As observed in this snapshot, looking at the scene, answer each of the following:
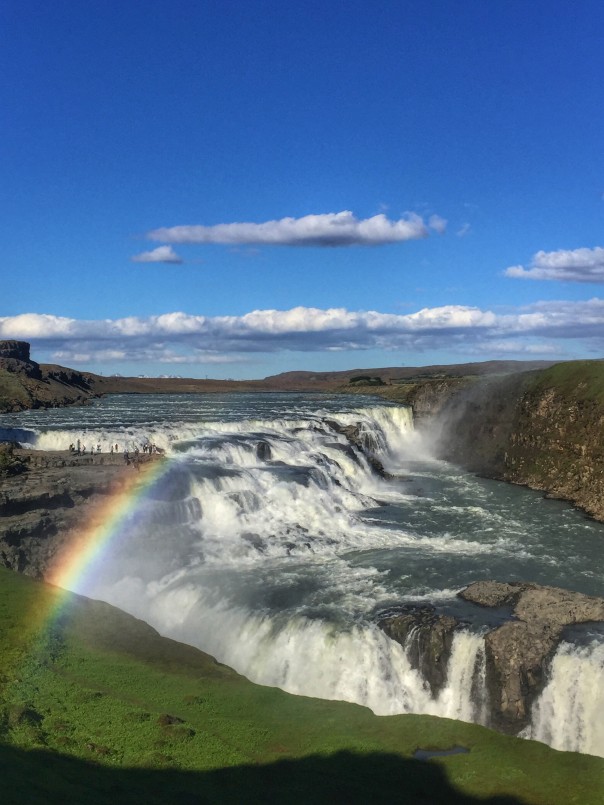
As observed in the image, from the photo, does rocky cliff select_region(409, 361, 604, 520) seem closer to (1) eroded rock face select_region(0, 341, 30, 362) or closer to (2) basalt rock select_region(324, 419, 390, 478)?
(2) basalt rock select_region(324, 419, 390, 478)

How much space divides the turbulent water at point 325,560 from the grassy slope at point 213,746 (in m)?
3.02

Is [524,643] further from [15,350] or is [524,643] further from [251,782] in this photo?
[15,350]

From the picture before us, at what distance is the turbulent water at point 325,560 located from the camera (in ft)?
55.8

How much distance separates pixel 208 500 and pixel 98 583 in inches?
281

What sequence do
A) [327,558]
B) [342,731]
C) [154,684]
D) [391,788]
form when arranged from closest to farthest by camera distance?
[391,788] → [342,731] → [154,684] → [327,558]

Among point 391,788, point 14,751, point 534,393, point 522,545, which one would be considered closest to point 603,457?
point 534,393

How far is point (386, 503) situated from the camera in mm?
37969

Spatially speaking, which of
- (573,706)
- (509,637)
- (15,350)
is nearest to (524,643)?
(509,637)

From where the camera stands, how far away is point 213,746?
12.0 m

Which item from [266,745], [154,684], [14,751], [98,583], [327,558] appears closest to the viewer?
[14,751]

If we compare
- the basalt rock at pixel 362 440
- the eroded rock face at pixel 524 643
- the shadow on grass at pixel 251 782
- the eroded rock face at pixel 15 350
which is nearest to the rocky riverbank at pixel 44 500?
the shadow on grass at pixel 251 782

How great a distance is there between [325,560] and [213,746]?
46.5 feet

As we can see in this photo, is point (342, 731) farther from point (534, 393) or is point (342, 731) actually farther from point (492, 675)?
point (534, 393)

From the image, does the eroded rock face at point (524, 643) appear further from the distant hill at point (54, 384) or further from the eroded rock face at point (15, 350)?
the eroded rock face at point (15, 350)
